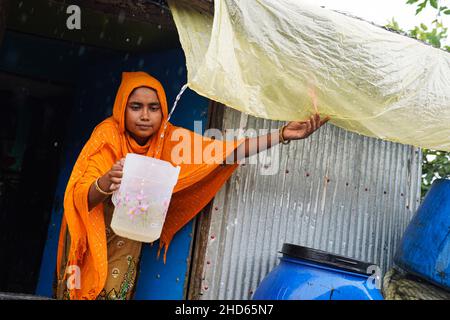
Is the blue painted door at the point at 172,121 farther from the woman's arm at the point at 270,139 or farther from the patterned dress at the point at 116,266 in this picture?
the woman's arm at the point at 270,139

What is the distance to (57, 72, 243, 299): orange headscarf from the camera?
151 inches

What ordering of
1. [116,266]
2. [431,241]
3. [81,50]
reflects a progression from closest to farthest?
[116,266]
[431,241]
[81,50]

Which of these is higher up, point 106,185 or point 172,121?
point 172,121

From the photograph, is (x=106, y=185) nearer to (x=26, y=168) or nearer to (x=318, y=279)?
(x=318, y=279)

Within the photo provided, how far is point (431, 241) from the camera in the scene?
14.7ft

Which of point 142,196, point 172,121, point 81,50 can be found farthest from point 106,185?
point 81,50

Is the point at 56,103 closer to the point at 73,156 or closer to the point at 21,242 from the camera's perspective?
the point at 73,156

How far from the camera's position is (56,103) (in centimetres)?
629

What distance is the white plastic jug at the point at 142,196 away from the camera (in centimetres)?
342

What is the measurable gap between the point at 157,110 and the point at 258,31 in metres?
0.89

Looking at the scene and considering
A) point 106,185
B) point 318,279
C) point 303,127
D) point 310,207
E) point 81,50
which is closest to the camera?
point 106,185

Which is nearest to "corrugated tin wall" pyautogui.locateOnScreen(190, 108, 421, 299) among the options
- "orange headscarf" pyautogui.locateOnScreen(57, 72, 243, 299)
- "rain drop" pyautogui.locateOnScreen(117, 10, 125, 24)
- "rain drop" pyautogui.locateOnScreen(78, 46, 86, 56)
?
"orange headscarf" pyautogui.locateOnScreen(57, 72, 243, 299)

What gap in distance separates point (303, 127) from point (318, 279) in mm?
897

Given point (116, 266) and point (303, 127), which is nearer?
point (303, 127)
